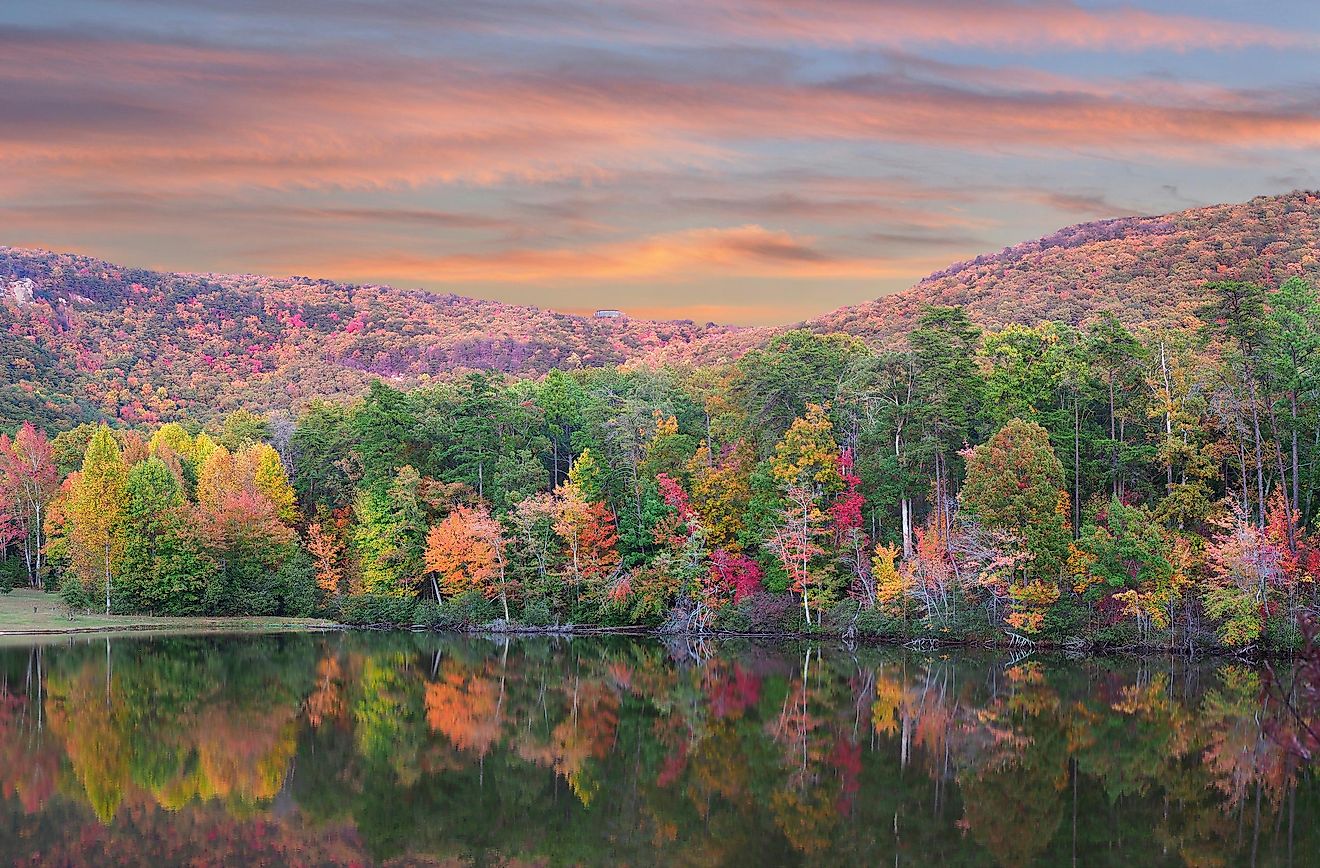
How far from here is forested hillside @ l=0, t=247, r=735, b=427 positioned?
111 metres

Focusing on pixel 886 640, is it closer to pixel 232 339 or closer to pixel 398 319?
pixel 232 339

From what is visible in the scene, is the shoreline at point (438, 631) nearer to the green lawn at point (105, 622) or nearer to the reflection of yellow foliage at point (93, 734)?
the green lawn at point (105, 622)

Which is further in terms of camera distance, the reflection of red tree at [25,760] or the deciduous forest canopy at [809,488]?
the deciduous forest canopy at [809,488]

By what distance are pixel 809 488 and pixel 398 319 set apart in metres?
101

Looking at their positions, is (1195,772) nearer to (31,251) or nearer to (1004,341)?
(1004,341)

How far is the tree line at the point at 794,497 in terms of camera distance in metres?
46.4

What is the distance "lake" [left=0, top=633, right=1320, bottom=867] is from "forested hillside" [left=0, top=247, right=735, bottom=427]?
231ft

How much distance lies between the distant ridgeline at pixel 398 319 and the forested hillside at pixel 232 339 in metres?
0.27

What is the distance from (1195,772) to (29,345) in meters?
A: 115

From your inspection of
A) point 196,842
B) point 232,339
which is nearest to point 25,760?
point 196,842

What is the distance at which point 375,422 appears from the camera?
69375 mm

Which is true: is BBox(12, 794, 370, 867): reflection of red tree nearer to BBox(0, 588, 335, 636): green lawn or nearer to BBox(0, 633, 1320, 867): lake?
BBox(0, 633, 1320, 867): lake

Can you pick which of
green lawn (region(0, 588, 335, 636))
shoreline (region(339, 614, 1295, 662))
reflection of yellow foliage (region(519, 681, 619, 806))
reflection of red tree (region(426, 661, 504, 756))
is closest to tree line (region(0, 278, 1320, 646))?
shoreline (region(339, 614, 1295, 662))

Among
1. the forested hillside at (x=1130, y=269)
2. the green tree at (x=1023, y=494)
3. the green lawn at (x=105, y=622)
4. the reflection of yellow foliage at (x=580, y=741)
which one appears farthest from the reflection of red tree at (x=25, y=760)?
the forested hillside at (x=1130, y=269)
